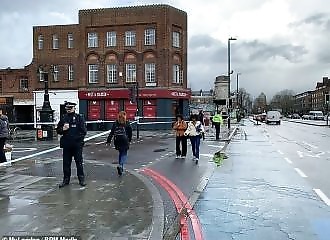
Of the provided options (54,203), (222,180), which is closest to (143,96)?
(222,180)

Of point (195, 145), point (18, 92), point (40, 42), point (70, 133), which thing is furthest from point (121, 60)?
point (70, 133)

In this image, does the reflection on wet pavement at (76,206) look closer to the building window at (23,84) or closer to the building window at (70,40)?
the building window at (70,40)

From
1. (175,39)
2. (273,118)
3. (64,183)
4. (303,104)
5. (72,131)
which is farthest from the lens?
(303,104)

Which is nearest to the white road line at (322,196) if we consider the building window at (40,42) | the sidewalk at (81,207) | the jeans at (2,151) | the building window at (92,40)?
the sidewalk at (81,207)

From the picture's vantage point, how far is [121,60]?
49.6 meters

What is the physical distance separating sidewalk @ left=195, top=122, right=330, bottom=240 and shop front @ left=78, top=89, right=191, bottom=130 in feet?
111

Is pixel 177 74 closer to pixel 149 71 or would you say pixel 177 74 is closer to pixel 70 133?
pixel 149 71

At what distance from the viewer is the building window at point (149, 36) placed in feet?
160

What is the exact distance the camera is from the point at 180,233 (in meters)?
6.79

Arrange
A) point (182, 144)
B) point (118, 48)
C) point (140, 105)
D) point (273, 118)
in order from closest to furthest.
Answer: point (182, 144), point (140, 105), point (118, 48), point (273, 118)

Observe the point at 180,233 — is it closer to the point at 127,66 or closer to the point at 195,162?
the point at 195,162

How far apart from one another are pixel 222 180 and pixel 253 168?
283cm

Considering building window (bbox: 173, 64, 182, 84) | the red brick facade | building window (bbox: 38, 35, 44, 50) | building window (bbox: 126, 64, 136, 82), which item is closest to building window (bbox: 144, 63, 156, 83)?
the red brick facade

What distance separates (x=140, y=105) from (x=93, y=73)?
671 centimetres
